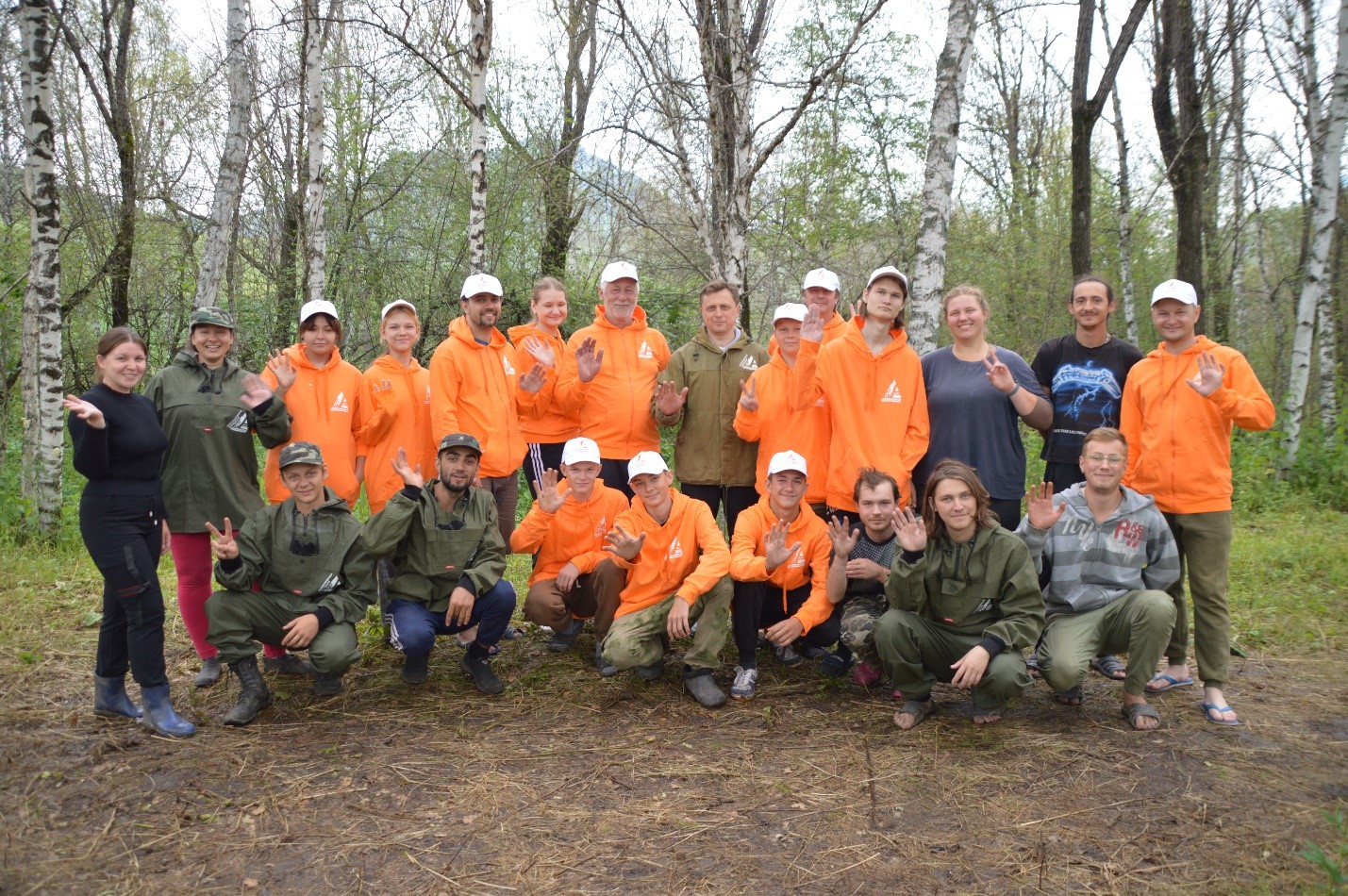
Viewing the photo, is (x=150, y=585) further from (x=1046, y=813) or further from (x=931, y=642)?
(x=1046, y=813)

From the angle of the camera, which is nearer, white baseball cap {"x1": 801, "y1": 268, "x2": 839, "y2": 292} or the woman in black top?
the woman in black top

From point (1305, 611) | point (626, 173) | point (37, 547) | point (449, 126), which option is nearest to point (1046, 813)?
point (1305, 611)

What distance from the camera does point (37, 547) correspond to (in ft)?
26.9

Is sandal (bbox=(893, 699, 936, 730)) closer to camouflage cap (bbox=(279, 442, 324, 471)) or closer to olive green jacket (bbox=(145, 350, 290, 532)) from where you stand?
camouflage cap (bbox=(279, 442, 324, 471))

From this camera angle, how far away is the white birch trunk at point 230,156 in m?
9.58

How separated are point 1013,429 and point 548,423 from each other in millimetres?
3090

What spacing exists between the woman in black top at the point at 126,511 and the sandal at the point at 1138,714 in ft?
16.3

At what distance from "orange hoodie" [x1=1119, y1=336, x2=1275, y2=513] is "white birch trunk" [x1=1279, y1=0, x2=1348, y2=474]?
22.2ft

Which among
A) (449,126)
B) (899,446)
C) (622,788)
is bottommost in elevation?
(622,788)

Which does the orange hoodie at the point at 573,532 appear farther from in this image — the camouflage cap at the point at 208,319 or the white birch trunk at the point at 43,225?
the white birch trunk at the point at 43,225

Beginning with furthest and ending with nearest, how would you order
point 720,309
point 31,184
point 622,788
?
1. point 31,184
2. point 720,309
3. point 622,788

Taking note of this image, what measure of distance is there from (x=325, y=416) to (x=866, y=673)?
367cm

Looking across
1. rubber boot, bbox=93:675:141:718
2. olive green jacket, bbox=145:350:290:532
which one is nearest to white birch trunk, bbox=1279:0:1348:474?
olive green jacket, bbox=145:350:290:532

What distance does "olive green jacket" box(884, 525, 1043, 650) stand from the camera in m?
4.44
